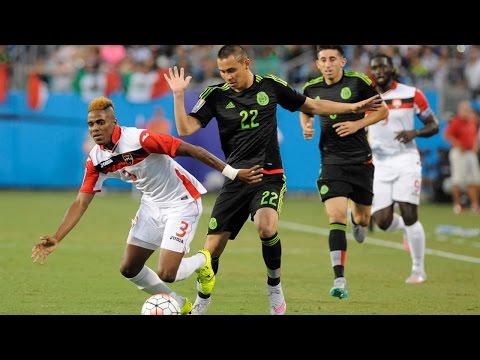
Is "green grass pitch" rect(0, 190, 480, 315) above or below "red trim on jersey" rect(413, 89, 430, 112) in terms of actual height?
below

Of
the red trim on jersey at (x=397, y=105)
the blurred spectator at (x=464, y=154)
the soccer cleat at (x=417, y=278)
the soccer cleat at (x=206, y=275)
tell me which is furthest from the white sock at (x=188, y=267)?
the blurred spectator at (x=464, y=154)

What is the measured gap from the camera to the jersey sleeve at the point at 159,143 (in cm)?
873

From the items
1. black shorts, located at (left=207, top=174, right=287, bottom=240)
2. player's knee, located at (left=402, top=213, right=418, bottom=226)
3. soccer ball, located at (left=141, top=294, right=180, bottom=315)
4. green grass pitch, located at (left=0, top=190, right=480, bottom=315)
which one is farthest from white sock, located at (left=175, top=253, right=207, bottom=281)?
player's knee, located at (left=402, top=213, right=418, bottom=226)

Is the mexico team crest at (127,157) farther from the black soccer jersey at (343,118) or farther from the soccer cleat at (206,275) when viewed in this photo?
the black soccer jersey at (343,118)

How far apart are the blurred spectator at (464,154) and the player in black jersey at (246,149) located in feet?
46.8

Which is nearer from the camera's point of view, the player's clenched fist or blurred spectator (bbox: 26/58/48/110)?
the player's clenched fist

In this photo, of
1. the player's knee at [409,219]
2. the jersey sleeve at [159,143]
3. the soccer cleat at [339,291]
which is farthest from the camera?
the player's knee at [409,219]

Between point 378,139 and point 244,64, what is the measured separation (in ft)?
13.4

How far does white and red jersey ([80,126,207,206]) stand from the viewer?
29.1 ft

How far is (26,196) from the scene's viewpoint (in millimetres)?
25219

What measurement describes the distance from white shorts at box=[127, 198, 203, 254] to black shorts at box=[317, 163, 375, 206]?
237cm

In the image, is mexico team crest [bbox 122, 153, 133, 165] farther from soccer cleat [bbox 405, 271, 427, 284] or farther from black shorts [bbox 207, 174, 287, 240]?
soccer cleat [bbox 405, 271, 427, 284]

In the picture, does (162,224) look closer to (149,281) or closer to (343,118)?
(149,281)
